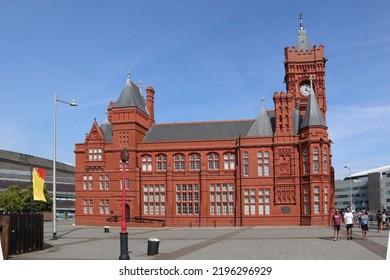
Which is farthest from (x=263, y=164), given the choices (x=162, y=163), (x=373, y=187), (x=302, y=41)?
(x=373, y=187)

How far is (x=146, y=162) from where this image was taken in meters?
62.0

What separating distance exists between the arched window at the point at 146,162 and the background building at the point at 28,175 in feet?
111

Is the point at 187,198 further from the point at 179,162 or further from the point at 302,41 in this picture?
the point at 302,41

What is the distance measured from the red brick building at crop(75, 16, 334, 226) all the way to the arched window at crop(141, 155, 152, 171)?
0.45 feet

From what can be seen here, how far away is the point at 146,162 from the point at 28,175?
52967 mm

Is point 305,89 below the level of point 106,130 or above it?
above

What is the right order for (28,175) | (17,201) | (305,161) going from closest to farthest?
(305,161) < (17,201) < (28,175)

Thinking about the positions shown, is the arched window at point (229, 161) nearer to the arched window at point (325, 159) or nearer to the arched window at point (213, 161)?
the arched window at point (213, 161)

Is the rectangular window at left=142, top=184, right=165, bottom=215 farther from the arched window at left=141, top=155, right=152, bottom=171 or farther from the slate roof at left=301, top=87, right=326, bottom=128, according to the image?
the slate roof at left=301, top=87, right=326, bottom=128

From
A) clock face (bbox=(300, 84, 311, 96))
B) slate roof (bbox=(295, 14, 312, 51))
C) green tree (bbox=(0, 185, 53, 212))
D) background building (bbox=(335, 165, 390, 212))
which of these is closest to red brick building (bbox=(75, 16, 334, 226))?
clock face (bbox=(300, 84, 311, 96))

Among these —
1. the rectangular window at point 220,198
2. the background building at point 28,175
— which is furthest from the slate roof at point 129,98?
the background building at point 28,175

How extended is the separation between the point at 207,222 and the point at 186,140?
11.4 metres

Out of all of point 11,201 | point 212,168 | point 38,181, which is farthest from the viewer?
point 11,201
